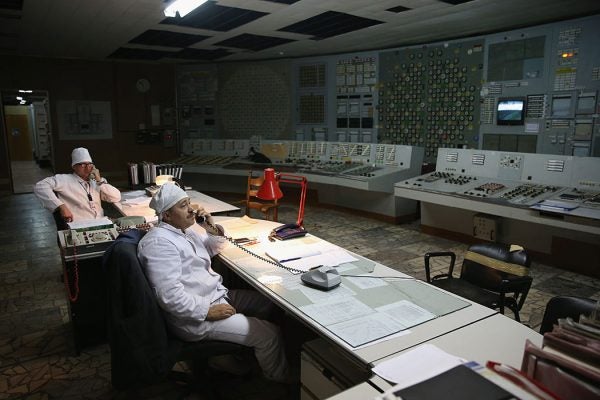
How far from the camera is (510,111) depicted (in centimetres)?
564

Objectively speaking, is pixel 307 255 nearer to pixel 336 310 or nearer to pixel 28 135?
pixel 336 310

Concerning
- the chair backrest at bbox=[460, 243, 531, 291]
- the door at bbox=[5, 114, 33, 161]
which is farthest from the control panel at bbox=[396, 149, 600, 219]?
the door at bbox=[5, 114, 33, 161]

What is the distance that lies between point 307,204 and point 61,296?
4.55m

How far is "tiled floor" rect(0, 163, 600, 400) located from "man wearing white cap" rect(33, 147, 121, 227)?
79 centimetres

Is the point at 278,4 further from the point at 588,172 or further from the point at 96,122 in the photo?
the point at 96,122

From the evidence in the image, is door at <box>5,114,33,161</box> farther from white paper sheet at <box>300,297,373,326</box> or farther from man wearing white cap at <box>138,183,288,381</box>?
white paper sheet at <box>300,297,373,326</box>

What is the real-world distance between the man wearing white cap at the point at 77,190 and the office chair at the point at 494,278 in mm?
2978

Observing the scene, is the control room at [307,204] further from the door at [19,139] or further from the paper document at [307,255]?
the door at [19,139]

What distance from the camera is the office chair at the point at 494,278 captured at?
2578mm

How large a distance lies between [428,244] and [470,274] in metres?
2.37

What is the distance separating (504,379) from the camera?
4.09ft

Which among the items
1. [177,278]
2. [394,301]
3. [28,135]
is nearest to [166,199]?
[177,278]

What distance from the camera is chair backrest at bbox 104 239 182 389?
187 centimetres

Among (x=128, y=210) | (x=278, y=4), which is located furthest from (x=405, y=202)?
(x=128, y=210)
